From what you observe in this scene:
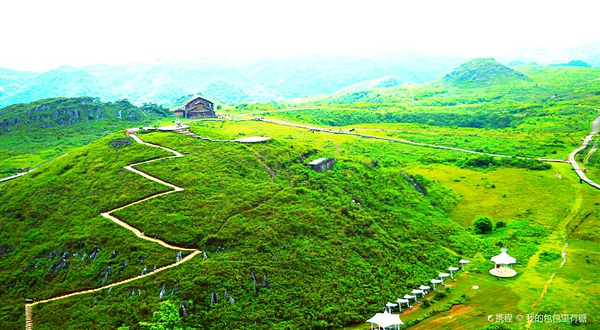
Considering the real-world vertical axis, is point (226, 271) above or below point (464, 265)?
above

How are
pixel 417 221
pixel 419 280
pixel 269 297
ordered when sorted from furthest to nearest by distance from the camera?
pixel 417 221 < pixel 419 280 < pixel 269 297

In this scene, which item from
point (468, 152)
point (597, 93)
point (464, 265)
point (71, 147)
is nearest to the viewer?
point (464, 265)

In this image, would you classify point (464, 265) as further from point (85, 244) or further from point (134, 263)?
point (85, 244)

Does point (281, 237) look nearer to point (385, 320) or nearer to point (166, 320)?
point (385, 320)

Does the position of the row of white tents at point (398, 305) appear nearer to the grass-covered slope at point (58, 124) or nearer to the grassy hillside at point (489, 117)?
the grassy hillside at point (489, 117)

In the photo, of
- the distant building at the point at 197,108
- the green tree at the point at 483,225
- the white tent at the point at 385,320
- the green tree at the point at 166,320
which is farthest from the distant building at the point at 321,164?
the distant building at the point at 197,108

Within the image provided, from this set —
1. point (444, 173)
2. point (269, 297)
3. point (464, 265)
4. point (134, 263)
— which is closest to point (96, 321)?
point (134, 263)

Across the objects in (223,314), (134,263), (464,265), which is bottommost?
(464,265)
